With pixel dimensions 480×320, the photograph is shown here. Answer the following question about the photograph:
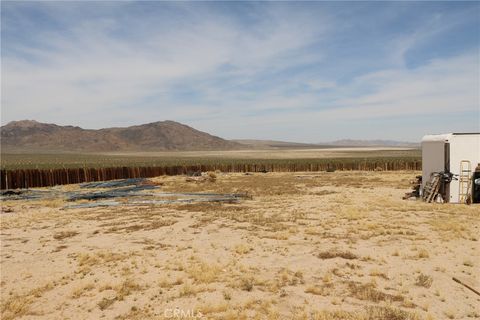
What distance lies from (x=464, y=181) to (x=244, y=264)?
1708 centimetres

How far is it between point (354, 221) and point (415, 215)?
3650mm

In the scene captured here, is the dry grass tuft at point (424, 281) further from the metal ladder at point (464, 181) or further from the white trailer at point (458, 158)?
the metal ladder at point (464, 181)

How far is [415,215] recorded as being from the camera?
18.8 metres

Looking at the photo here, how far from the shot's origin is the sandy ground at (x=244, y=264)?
8633mm

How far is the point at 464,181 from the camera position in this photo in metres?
22.2

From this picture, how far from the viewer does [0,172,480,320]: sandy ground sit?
28.3ft

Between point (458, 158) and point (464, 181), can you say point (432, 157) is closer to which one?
point (458, 158)

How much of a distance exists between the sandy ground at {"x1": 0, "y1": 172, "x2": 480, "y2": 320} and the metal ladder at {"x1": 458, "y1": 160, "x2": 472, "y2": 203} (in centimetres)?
171

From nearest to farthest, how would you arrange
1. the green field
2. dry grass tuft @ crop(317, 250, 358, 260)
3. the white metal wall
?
dry grass tuft @ crop(317, 250, 358, 260)
the white metal wall
the green field

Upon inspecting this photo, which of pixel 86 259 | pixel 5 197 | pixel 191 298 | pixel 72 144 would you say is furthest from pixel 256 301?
pixel 72 144

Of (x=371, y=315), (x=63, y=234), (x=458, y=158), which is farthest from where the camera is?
(x=458, y=158)

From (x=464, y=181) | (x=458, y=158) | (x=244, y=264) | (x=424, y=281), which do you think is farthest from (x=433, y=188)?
(x=244, y=264)

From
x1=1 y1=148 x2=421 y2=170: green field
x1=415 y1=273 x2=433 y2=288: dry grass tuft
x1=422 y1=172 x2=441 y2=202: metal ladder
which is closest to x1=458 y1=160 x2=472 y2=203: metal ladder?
x1=422 y1=172 x2=441 y2=202: metal ladder

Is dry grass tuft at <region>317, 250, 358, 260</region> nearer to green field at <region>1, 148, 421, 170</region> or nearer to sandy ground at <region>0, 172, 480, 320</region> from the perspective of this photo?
sandy ground at <region>0, 172, 480, 320</region>
